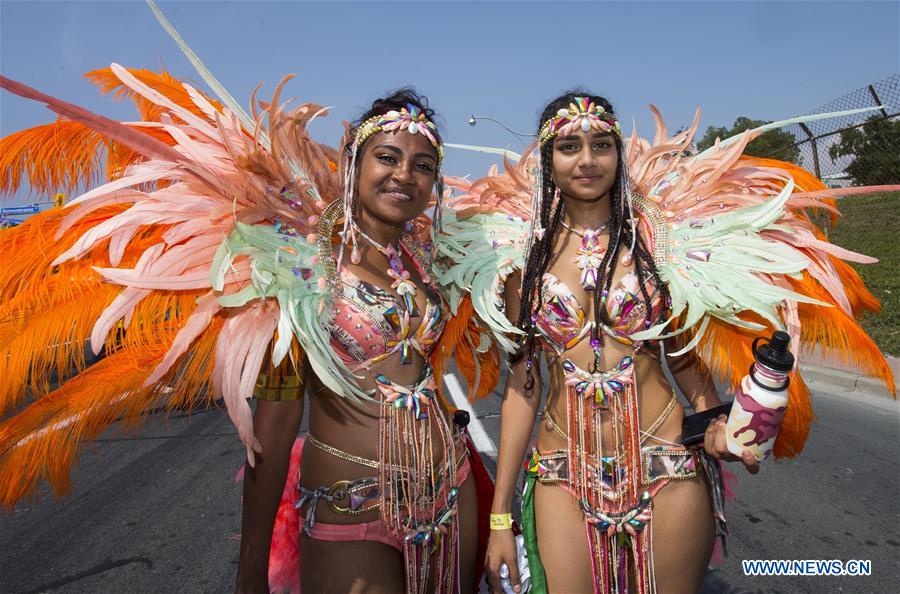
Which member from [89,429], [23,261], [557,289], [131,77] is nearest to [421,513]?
[557,289]

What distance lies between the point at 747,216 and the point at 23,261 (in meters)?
2.58

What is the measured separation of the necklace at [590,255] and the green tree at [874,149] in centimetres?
934

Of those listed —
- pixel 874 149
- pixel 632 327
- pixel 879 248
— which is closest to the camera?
pixel 632 327

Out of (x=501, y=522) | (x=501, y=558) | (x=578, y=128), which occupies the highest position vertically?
(x=578, y=128)

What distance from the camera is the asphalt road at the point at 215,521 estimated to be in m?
3.53

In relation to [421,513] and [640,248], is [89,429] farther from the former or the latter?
[640,248]

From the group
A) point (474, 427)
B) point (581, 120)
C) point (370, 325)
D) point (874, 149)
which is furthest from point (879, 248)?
point (370, 325)

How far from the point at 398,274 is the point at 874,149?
1466 cm

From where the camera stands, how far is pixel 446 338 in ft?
8.82

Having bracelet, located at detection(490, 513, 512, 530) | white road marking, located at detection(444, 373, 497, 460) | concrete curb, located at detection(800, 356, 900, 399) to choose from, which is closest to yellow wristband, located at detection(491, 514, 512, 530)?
bracelet, located at detection(490, 513, 512, 530)

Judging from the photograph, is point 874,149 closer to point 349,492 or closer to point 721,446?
point 721,446

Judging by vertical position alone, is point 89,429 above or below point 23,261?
below

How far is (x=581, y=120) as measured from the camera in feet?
7.33

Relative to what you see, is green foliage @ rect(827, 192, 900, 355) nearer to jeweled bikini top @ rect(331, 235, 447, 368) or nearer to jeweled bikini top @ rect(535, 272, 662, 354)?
jeweled bikini top @ rect(535, 272, 662, 354)
